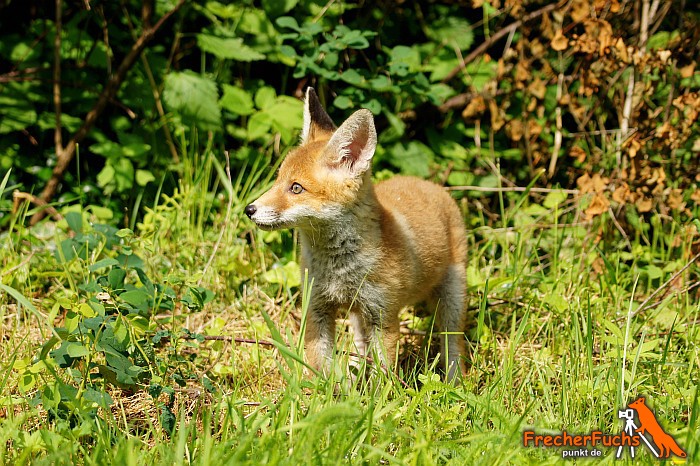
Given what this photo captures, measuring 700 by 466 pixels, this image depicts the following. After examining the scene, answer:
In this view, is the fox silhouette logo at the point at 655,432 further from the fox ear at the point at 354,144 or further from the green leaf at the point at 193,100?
the green leaf at the point at 193,100

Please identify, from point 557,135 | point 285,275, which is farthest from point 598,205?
point 285,275

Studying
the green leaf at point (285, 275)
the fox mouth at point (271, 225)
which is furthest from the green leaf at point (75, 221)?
the fox mouth at point (271, 225)

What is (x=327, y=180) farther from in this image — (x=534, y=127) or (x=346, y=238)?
(x=534, y=127)

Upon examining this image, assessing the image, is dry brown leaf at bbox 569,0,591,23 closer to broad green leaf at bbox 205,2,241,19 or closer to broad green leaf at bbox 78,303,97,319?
broad green leaf at bbox 205,2,241,19

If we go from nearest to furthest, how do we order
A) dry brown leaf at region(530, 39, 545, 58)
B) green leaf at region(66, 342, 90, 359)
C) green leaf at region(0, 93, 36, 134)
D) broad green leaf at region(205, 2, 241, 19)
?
green leaf at region(66, 342, 90, 359) < green leaf at region(0, 93, 36, 134) < dry brown leaf at region(530, 39, 545, 58) < broad green leaf at region(205, 2, 241, 19)

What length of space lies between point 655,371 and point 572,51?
3003mm

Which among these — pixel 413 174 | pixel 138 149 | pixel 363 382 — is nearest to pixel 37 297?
pixel 138 149

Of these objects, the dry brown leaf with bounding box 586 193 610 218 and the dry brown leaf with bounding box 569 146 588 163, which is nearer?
the dry brown leaf with bounding box 586 193 610 218

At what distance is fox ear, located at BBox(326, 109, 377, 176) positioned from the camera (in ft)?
13.4

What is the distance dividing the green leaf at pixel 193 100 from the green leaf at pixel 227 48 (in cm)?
26

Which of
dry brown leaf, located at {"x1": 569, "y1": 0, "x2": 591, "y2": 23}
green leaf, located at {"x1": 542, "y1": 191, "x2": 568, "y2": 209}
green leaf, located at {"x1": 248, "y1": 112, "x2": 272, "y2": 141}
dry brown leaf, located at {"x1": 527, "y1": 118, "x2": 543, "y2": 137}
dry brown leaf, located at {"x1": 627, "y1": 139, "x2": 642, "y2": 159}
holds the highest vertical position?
dry brown leaf, located at {"x1": 569, "y1": 0, "x2": 591, "y2": 23}

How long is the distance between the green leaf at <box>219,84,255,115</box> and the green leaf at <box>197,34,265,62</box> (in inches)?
12.7

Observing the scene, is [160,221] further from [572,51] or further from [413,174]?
[572,51]

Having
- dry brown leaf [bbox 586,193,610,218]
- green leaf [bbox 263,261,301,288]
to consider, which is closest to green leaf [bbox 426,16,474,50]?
dry brown leaf [bbox 586,193,610,218]
